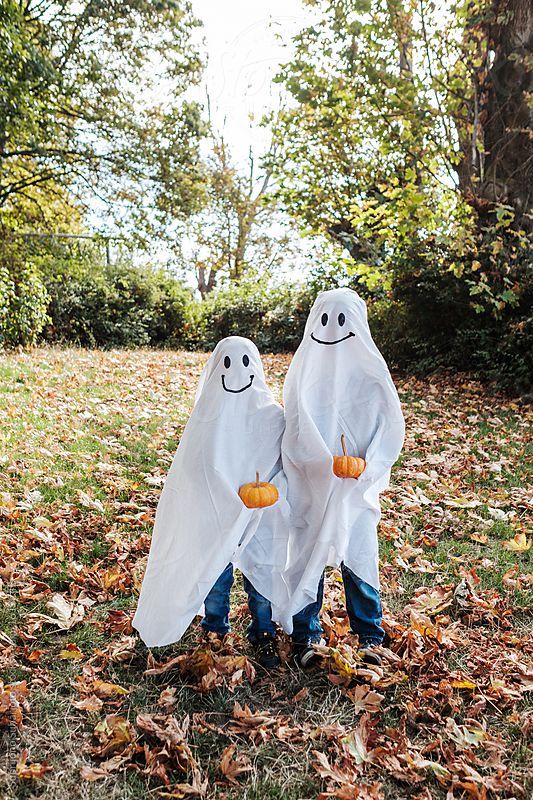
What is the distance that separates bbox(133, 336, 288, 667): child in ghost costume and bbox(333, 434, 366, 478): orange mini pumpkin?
331mm

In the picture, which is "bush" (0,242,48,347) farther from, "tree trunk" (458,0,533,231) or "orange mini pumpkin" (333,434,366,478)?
"orange mini pumpkin" (333,434,366,478)

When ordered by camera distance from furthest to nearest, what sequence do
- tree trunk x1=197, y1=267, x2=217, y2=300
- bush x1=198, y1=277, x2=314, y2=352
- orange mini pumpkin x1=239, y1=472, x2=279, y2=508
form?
1. tree trunk x1=197, y1=267, x2=217, y2=300
2. bush x1=198, y1=277, x2=314, y2=352
3. orange mini pumpkin x1=239, y1=472, x2=279, y2=508

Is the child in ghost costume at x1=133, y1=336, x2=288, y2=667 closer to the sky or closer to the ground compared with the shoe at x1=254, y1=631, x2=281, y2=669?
closer to the sky

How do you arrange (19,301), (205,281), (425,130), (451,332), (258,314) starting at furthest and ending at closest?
1. (205,281)
2. (258,314)
3. (19,301)
4. (451,332)
5. (425,130)

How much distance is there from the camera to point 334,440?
10.6ft

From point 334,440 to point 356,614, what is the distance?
95cm

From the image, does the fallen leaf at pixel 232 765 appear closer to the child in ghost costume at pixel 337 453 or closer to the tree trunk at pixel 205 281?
the child in ghost costume at pixel 337 453

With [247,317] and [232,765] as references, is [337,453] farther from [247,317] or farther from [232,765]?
[247,317]

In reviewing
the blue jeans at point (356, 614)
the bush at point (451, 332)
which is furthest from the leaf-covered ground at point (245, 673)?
the bush at point (451, 332)

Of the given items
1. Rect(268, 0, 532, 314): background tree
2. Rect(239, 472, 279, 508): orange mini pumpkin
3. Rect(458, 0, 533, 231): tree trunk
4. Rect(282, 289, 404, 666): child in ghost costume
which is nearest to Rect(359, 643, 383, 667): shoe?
Rect(282, 289, 404, 666): child in ghost costume

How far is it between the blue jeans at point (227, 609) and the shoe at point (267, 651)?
3cm

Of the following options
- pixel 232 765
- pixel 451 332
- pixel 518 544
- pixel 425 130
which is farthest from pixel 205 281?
pixel 232 765

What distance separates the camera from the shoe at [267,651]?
132 inches

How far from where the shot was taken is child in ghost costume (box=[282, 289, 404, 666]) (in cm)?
318
